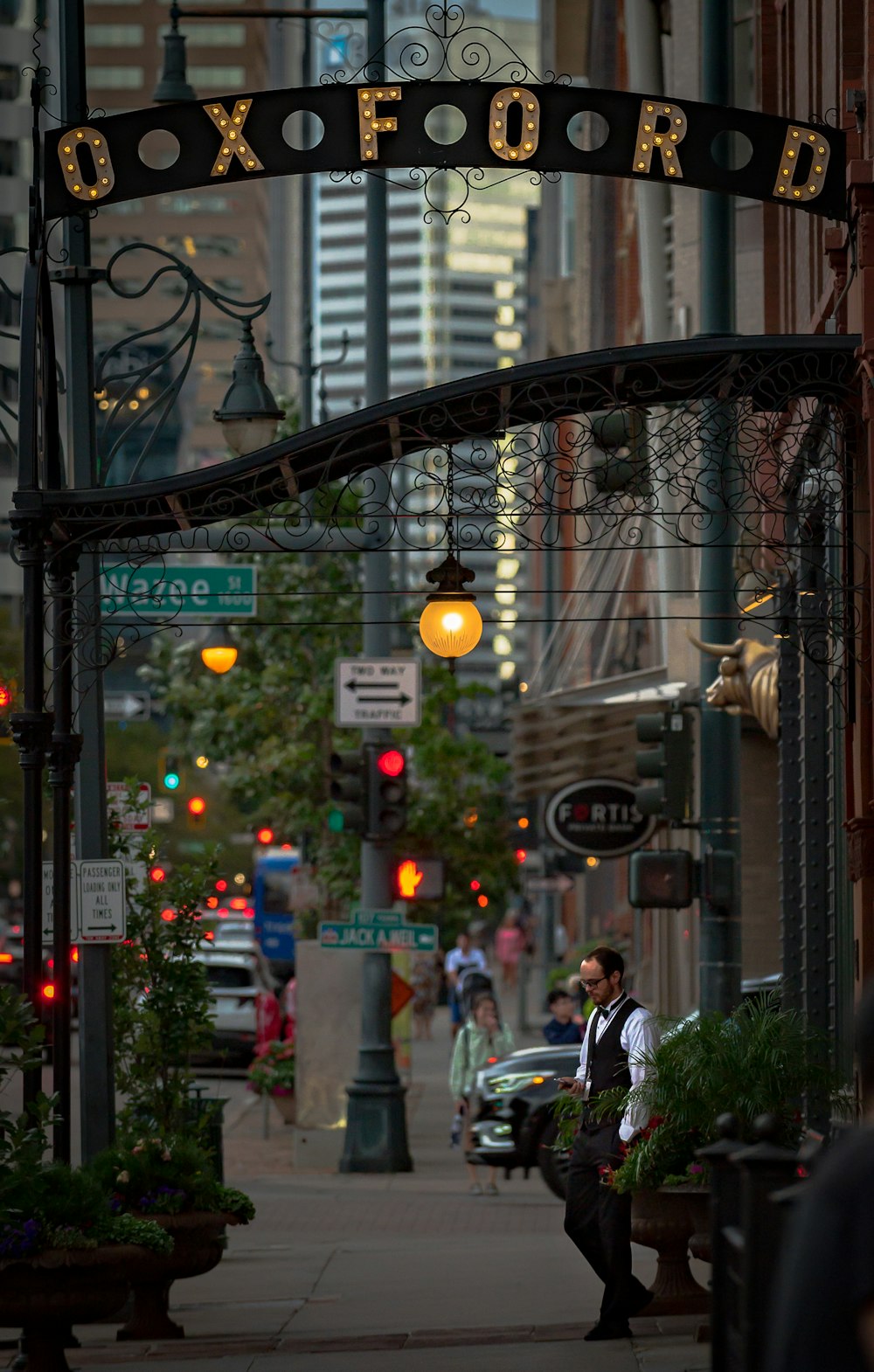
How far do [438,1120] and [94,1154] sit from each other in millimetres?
16069

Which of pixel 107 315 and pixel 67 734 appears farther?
pixel 107 315

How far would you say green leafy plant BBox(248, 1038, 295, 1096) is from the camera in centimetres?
2427

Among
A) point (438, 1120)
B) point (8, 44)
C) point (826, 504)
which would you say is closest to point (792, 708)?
point (826, 504)

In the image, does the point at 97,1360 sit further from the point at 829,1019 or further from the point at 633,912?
the point at 633,912

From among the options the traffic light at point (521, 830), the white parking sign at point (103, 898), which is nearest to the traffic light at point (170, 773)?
the traffic light at point (521, 830)

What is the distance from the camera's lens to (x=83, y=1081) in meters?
12.5

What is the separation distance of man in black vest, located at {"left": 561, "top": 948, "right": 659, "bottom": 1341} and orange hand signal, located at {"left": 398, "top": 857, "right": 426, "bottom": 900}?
11529mm

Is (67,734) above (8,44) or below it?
below

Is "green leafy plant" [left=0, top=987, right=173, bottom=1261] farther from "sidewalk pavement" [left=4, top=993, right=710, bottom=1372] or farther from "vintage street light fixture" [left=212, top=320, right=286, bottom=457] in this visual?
"vintage street light fixture" [left=212, top=320, right=286, bottom=457]

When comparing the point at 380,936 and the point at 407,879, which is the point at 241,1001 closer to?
the point at 407,879

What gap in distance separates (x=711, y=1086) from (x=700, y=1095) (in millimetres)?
68

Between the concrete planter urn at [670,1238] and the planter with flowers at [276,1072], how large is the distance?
1288cm

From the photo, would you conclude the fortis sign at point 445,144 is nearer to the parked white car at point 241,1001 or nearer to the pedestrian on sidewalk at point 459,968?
the parked white car at point 241,1001

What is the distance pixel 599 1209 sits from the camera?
1082 cm
